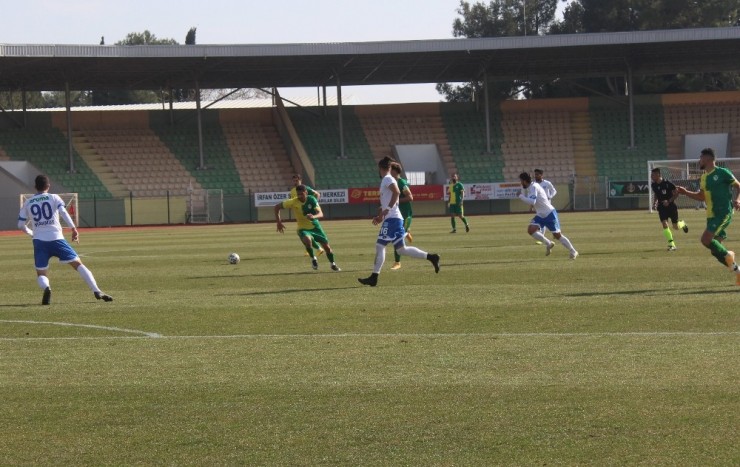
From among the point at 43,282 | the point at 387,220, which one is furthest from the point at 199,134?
the point at 43,282

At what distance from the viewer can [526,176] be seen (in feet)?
76.2

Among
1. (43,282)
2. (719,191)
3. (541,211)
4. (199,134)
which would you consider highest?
(199,134)

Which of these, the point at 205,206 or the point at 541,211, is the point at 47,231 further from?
the point at 205,206

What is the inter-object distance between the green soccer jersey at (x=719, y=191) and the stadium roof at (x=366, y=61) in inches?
1707

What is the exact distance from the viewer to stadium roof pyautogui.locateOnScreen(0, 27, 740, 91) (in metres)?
57.6

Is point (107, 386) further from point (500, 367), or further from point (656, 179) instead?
point (656, 179)

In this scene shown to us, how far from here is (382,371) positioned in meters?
9.39

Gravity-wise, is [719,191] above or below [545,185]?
below

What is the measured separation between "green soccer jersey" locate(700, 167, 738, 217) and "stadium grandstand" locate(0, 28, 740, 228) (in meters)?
43.4

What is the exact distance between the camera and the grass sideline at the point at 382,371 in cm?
690

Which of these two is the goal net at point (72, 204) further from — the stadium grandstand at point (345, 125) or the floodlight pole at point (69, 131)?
the floodlight pole at point (69, 131)

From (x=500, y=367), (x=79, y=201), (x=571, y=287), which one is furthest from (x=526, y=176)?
(x=79, y=201)

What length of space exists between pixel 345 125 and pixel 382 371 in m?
58.2

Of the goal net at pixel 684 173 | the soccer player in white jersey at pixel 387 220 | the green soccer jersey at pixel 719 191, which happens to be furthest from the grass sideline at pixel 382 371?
the goal net at pixel 684 173
